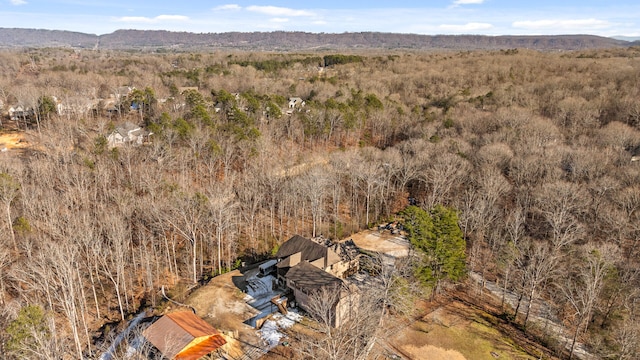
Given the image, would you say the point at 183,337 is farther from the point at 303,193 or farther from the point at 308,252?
the point at 303,193

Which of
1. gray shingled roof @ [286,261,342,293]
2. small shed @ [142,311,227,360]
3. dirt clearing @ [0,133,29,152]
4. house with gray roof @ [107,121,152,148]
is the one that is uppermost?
house with gray roof @ [107,121,152,148]

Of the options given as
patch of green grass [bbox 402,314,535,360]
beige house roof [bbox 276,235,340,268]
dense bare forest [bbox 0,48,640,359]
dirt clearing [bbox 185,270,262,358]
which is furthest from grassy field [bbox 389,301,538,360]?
dirt clearing [bbox 185,270,262,358]

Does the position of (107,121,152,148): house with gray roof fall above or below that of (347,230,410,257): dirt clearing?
above

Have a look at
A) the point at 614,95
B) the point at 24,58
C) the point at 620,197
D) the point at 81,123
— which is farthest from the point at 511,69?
the point at 24,58

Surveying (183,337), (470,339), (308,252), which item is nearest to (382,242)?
(308,252)

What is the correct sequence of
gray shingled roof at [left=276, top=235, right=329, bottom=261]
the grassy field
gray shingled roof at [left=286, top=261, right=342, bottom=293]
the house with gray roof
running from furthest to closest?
Result: the house with gray roof < gray shingled roof at [left=276, top=235, right=329, bottom=261] < gray shingled roof at [left=286, top=261, right=342, bottom=293] < the grassy field

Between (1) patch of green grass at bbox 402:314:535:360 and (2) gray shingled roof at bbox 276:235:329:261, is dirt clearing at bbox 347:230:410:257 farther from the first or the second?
(1) patch of green grass at bbox 402:314:535:360

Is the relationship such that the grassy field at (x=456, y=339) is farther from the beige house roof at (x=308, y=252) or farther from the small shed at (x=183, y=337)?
the small shed at (x=183, y=337)
